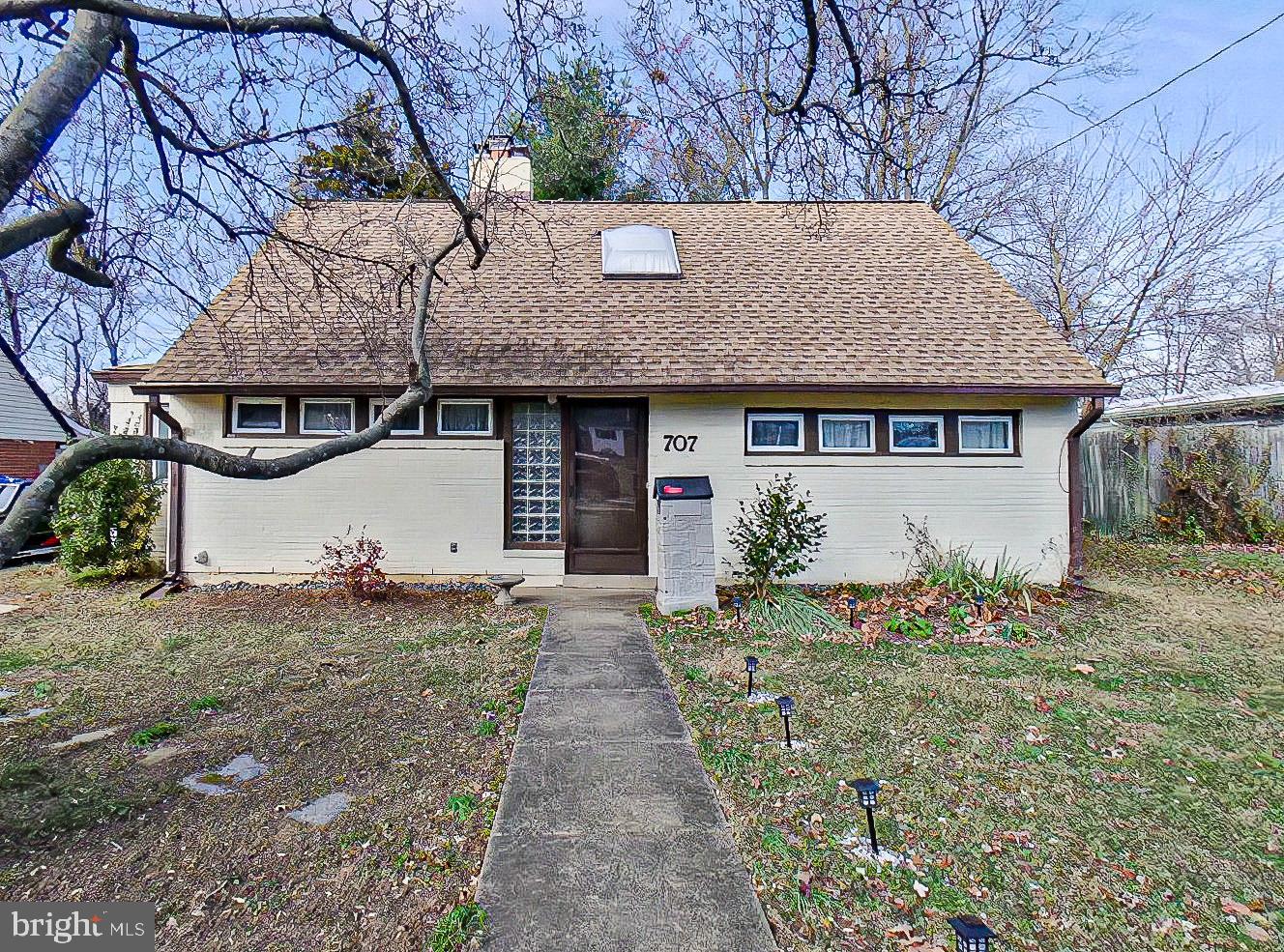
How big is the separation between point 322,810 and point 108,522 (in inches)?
298

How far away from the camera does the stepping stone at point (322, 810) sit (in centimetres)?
299

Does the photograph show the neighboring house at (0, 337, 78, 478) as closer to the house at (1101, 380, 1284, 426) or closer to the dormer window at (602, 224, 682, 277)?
the dormer window at (602, 224, 682, 277)

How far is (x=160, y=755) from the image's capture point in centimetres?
368

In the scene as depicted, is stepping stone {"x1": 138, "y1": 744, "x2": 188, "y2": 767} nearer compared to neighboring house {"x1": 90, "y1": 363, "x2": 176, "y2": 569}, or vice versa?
stepping stone {"x1": 138, "y1": 744, "x2": 188, "y2": 767}

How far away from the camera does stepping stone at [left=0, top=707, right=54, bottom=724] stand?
4.11 metres

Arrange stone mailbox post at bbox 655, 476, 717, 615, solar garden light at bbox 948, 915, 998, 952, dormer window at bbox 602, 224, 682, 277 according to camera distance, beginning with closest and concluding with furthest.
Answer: solar garden light at bbox 948, 915, 998, 952 → stone mailbox post at bbox 655, 476, 717, 615 → dormer window at bbox 602, 224, 682, 277

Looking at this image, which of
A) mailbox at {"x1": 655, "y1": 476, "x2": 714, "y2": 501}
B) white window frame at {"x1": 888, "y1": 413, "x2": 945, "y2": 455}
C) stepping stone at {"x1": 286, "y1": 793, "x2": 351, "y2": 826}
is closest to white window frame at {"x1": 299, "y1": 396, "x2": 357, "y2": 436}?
mailbox at {"x1": 655, "y1": 476, "x2": 714, "y2": 501}

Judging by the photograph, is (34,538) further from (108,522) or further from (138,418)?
(108,522)

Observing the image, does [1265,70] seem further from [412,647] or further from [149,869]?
[149,869]

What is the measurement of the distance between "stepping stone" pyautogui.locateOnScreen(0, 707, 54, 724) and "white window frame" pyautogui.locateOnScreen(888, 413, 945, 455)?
27.7 feet

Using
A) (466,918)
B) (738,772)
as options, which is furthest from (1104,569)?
(466,918)

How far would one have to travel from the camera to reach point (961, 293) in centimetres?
928

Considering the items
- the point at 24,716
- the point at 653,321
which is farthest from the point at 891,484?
the point at 24,716

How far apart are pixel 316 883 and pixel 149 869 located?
0.73 meters
